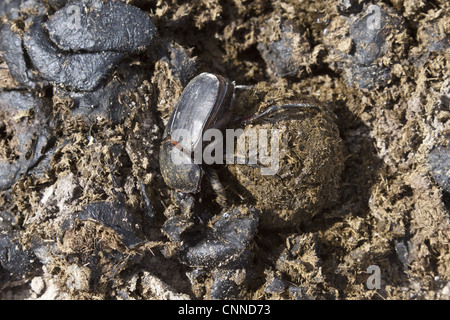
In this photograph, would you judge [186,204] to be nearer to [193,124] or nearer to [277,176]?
[193,124]

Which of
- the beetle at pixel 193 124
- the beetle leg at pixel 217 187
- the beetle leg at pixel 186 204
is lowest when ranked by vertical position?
the beetle leg at pixel 186 204

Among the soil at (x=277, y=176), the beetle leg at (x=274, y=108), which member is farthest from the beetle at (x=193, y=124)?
the soil at (x=277, y=176)

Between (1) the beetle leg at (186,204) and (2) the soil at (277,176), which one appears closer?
(2) the soil at (277,176)

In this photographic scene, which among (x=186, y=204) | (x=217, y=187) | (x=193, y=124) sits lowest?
(x=186, y=204)

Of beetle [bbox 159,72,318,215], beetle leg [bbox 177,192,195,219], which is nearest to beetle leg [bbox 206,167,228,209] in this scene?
beetle [bbox 159,72,318,215]

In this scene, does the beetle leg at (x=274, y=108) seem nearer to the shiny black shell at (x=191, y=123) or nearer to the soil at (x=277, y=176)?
the soil at (x=277, y=176)

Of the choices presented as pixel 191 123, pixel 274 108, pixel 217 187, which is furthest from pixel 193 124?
pixel 274 108
